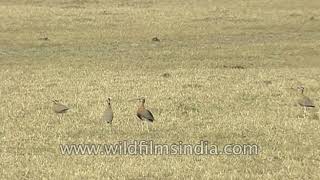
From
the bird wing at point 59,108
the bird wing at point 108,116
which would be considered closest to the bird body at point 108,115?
the bird wing at point 108,116

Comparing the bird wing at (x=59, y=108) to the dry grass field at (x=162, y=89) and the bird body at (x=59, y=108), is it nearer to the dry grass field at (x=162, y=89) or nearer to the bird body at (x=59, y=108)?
the bird body at (x=59, y=108)

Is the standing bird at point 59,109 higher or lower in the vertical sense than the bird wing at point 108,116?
higher

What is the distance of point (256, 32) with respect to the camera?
34.9 m

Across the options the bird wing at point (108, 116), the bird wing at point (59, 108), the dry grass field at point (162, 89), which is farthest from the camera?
the bird wing at point (59, 108)

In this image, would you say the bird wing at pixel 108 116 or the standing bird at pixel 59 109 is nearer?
the bird wing at pixel 108 116

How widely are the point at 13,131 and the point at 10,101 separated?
3.33 m

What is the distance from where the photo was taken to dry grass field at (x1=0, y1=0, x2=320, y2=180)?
9.89 m

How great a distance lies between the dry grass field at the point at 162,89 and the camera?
989 centimetres

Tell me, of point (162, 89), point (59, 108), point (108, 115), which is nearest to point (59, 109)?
point (59, 108)

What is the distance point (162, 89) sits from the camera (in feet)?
55.1

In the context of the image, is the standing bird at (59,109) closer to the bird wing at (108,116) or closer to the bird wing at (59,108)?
the bird wing at (59,108)

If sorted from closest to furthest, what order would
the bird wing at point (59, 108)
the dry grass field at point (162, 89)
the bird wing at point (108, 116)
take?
the dry grass field at point (162, 89)
the bird wing at point (108, 116)
the bird wing at point (59, 108)

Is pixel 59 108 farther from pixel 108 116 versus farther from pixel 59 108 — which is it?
pixel 108 116

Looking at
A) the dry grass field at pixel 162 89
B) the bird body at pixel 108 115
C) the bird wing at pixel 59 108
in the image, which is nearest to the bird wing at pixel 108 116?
the bird body at pixel 108 115
